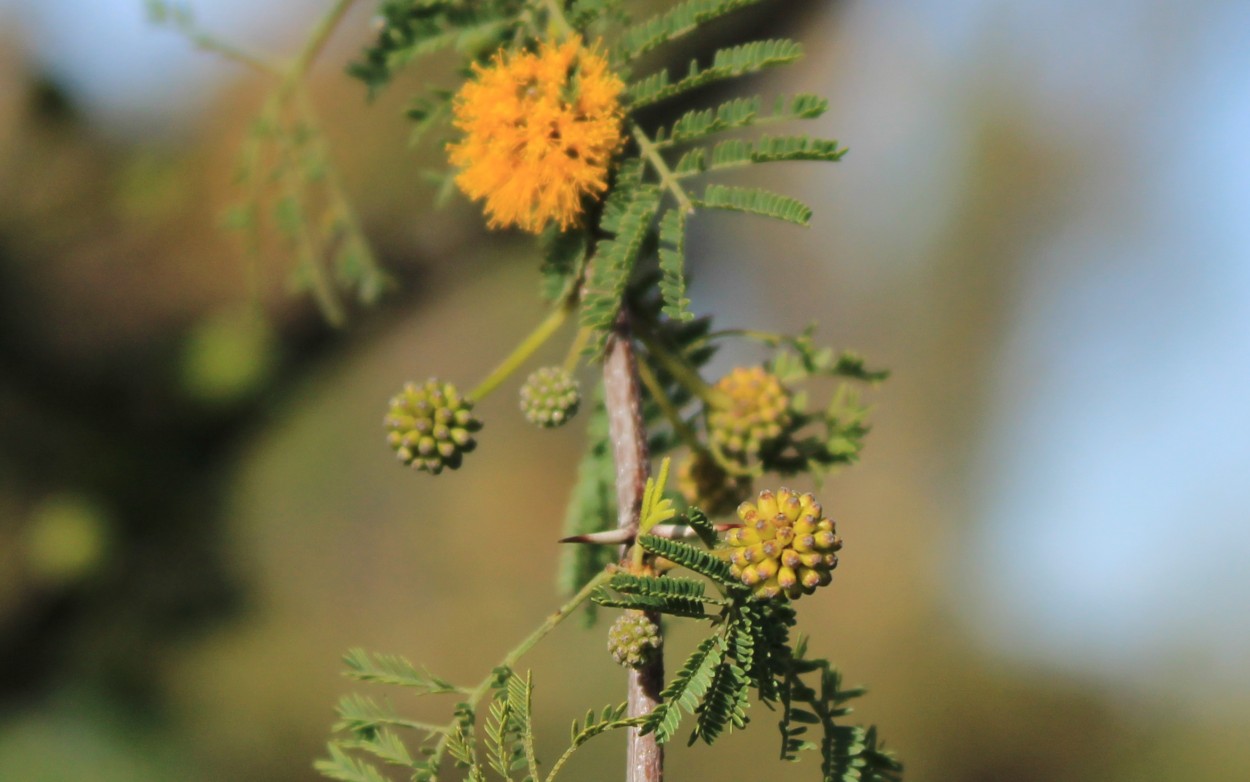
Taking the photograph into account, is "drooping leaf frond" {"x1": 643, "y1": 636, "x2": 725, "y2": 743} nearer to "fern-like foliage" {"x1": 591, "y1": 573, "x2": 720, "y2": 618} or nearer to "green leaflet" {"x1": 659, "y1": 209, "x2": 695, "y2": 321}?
"fern-like foliage" {"x1": 591, "y1": 573, "x2": 720, "y2": 618}

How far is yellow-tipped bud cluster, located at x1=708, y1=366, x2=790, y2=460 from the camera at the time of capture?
64 centimetres

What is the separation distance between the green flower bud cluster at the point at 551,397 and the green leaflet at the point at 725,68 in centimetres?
19

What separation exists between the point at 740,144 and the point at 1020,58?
2.45 m

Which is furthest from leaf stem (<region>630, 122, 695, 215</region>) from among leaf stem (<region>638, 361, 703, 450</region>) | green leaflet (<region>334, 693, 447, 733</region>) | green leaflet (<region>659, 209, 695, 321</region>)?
green leaflet (<region>334, 693, 447, 733</region>)

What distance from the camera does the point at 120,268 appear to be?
2.23 m

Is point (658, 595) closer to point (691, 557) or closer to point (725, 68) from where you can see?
point (691, 557)

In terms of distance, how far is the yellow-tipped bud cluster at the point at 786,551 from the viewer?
42 cm

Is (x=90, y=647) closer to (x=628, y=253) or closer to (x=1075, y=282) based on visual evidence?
(x=628, y=253)

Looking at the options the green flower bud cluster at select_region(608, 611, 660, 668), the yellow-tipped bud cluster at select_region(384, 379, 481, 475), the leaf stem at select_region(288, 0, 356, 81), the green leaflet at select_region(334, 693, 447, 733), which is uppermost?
the leaf stem at select_region(288, 0, 356, 81)

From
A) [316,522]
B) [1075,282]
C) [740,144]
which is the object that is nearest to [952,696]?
[1075,282]

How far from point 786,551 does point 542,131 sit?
27cm

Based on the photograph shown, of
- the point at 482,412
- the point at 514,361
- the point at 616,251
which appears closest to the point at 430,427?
the point at 514,361

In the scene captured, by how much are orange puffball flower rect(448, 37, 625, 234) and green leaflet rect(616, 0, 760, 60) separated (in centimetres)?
5

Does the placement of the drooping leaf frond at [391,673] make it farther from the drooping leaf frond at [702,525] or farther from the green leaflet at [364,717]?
the drooping leaf frond at [702,525]
